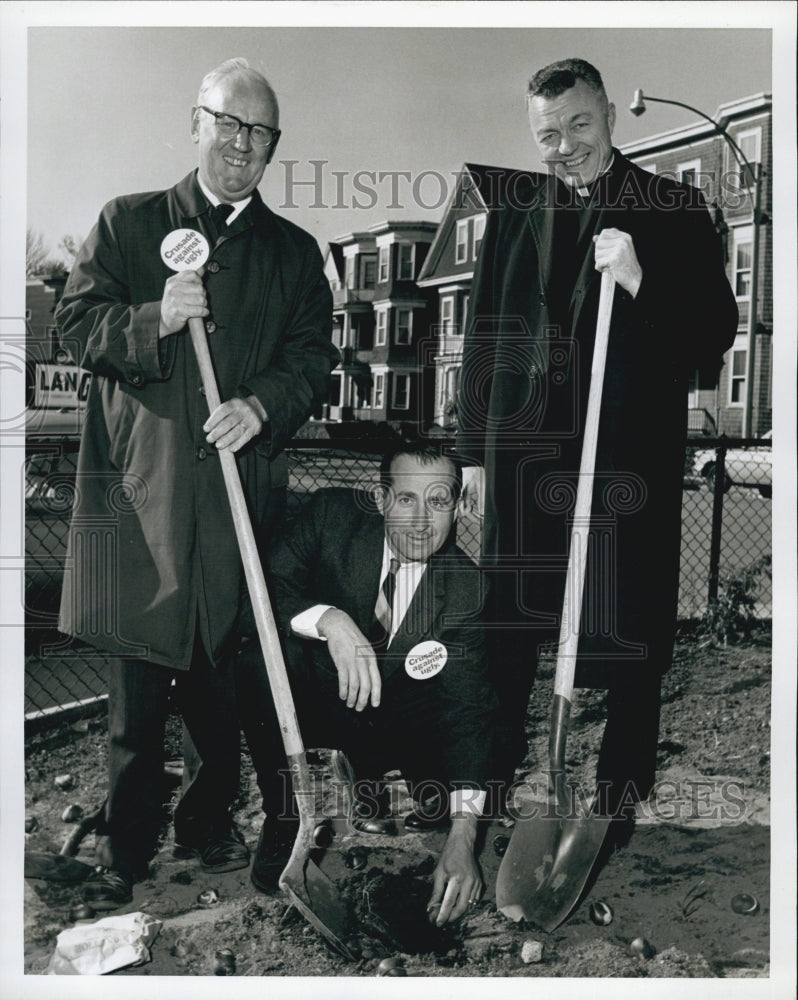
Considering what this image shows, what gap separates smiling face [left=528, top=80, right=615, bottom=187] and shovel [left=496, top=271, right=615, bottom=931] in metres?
0.36

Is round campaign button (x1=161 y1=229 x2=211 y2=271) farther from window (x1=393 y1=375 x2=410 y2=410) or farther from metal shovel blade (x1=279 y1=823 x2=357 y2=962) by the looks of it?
metal shovel blade (x1=279 y1=823 x2=357 y2=962)

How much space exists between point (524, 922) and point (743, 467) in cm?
164

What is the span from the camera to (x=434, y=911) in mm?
3092

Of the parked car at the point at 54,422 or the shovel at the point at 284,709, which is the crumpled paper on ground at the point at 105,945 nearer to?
the shovel at the point at 284,709

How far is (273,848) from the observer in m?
3.15

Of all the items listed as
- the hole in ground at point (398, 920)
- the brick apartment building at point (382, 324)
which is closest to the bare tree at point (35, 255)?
Answer: the brick apartment building at point (382, 324)

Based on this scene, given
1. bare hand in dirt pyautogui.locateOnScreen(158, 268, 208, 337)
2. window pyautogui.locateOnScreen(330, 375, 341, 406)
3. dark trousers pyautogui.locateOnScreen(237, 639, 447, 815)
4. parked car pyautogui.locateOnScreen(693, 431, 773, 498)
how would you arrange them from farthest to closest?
1. parked car pyautogui.locateOnScreen(693, 431, 773, 498)
2. window pyautogui.locateOnScreen(330, 375, 341, 406)
3. dark trousers pyautogui.locateOnScreen(237, 639, 447, 815)
4. bare hand in dirt pyautogui.locateOnScreen(158, 268, 208, 337)

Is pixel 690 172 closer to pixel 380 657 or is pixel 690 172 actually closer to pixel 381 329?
pixel 381 329

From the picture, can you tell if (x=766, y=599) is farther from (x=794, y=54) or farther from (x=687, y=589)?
(x=794, y=54)

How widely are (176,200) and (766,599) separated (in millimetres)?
2280

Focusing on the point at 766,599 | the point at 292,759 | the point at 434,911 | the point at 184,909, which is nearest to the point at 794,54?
the point at 766,599

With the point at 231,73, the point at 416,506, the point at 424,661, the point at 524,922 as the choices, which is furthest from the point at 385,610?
the point at 231,73

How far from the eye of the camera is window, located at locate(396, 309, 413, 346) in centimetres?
316

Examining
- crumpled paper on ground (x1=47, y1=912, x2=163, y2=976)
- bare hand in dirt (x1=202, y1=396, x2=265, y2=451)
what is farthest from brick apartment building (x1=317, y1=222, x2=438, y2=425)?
crumpled paper on ground (x1=47, y1=912, x2=163, y2=976)
